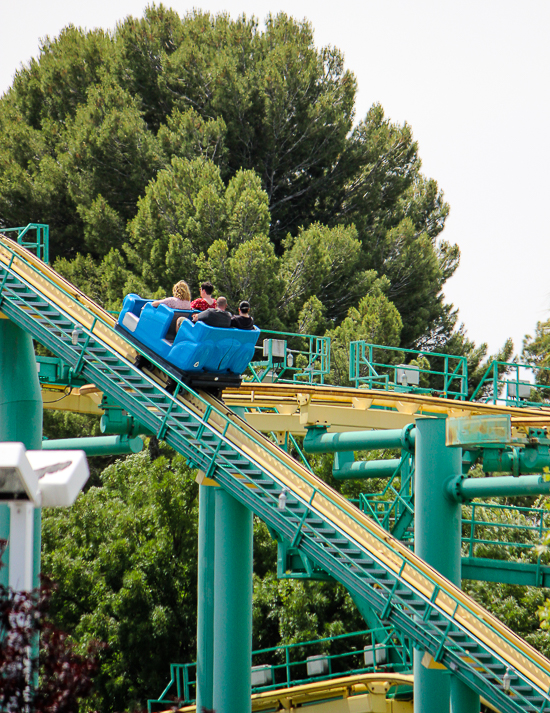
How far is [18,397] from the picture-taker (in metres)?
11.7

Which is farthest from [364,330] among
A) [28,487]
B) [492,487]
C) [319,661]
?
[28,487]

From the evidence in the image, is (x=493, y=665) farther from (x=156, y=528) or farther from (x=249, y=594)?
(x=156, y=528)

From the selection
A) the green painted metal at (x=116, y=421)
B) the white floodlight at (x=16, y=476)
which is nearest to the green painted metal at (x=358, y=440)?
the green painted metal at (x=116, y=421)

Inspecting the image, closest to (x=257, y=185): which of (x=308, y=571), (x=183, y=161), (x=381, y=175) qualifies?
(x=183, y=161)

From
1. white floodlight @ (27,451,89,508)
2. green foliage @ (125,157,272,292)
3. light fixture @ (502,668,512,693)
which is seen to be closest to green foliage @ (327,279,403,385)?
green foliage @ (125,157,272,292)

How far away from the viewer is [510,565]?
1299 centimetres

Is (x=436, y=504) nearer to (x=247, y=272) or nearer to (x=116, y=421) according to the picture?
(x=116, y=421)

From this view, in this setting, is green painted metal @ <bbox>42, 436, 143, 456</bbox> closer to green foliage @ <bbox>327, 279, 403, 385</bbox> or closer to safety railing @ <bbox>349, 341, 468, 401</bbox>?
safety railing @ <bbox>349, 341, 468, 401</bbox>

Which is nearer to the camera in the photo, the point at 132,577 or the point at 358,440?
the point at 358,440

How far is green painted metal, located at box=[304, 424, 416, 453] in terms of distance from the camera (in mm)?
12766

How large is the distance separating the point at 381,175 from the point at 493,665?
22708 mm

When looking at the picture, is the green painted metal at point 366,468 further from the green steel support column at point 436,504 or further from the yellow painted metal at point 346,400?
the green steel support column at point 436,504

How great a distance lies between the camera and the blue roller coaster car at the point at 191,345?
10.6m

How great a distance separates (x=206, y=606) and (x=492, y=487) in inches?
→ 177
